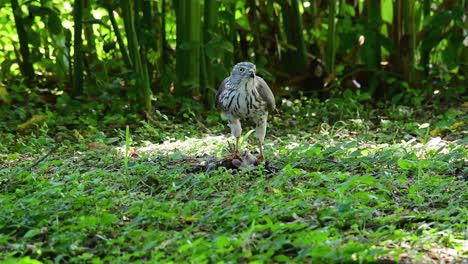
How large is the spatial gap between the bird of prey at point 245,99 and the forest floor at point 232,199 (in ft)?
1.10

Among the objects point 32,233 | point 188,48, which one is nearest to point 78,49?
point 188,48

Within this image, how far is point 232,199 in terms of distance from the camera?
5449 millimetres

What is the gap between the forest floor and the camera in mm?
4551

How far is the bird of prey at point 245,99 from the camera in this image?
6.88 metres

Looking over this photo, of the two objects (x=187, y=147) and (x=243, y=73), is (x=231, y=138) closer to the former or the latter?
(x=187, y=147)

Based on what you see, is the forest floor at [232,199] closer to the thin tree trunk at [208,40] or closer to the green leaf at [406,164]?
the green leaf at [406,164]

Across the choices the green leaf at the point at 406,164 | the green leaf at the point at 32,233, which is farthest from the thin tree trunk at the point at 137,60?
the green leaf at the point at 32,233

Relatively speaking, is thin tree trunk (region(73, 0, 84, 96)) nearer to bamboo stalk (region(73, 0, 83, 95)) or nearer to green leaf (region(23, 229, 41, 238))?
bamboo stalk (region(73, 0, 83, 95))

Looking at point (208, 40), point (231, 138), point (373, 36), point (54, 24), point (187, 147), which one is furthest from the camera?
point (373, 36)

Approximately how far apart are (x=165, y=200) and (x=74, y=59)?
4354mm

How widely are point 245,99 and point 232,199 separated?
5.15 ft

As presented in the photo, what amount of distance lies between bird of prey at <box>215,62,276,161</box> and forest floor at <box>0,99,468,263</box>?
34 cm

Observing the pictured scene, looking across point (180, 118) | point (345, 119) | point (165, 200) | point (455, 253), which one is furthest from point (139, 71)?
point (455, 253)

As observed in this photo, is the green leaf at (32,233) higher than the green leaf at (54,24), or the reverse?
the green leaf at (54,24)
